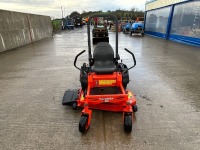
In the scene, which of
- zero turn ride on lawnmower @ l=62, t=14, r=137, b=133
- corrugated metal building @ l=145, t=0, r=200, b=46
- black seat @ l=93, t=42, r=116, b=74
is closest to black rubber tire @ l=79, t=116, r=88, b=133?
zero turn ride on lawnmower @ l=62, t=14, r=137, b=133

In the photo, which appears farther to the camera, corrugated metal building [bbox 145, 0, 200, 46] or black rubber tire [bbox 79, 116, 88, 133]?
corrugated metal building [bbox 145, 0, 200, 46]

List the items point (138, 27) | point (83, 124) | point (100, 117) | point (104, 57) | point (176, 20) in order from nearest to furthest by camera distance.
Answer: point (83, 124), point (100, 117), point (104, 57), point (176, 20), point (138, 27)

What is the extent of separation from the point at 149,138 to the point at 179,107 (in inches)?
48.3

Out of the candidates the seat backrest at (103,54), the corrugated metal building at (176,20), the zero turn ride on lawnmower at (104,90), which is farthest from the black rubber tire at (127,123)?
the corrugated metal building at (176,20)

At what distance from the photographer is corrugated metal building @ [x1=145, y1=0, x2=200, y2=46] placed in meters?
11.2

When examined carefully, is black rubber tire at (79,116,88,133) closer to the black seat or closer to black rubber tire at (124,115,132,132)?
black rubber tire at (124,115,132,132)

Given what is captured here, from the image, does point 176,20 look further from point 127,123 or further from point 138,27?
point 127,123

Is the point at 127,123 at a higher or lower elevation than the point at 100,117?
higher

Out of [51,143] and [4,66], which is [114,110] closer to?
[51,143]

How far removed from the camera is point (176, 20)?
44.1ft

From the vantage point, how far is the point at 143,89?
4.31 metres

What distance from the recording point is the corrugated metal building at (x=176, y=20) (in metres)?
11.2

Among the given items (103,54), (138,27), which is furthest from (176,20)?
(103,54)

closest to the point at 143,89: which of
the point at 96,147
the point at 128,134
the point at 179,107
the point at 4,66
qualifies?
the point at 179,107
